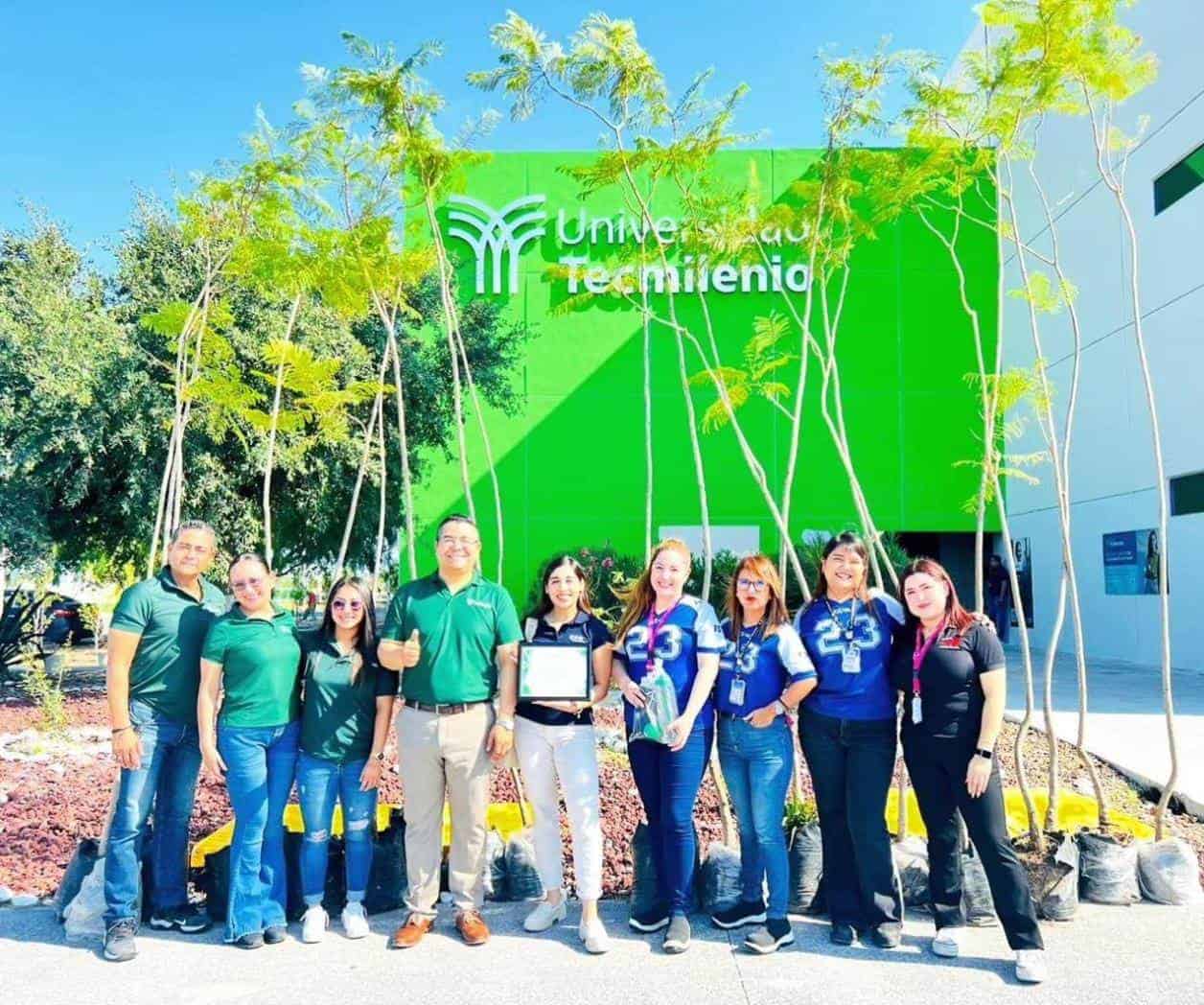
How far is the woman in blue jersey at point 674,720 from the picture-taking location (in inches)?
156

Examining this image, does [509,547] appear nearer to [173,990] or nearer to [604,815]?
[604,815]

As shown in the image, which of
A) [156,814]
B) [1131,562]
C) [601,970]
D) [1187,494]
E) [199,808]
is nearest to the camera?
[601,970]

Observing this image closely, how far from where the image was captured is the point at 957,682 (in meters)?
3.78

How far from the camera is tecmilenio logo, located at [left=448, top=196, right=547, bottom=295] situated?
19438 millimetres

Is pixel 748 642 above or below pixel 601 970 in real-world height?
above

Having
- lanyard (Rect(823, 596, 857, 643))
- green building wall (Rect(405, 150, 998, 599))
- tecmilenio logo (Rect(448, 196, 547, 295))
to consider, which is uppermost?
tecmilenio logo (Rect(448, 196, 547, 295))

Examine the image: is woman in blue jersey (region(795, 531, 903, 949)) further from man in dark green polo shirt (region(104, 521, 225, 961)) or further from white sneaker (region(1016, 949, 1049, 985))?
man in dark green polo shirt (region(104, 521, 225, 961))

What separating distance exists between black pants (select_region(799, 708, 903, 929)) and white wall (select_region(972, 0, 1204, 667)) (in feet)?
33.9

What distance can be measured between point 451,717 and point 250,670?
33.5 inches

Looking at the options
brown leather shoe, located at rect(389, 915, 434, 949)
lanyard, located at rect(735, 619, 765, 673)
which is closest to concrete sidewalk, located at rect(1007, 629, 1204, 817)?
lanyard, located at rect(735, 619, 765, 673)

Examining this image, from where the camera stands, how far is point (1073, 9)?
4.90m

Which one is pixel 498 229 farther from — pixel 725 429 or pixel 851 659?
pixel 851 659

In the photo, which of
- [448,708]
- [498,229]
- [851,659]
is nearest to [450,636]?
[448,708]

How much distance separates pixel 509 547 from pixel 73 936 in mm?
15764
